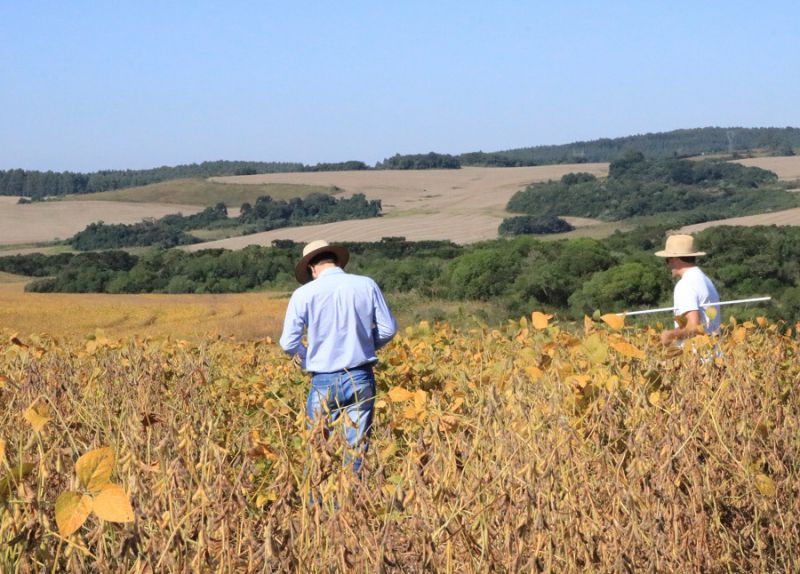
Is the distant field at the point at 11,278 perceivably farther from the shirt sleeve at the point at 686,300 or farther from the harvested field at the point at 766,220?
the shirt sleeve at the point at 686,300

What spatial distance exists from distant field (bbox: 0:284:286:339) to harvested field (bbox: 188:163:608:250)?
33176 mm

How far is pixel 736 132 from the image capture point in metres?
172

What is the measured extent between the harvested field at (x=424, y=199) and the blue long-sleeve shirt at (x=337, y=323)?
65.2 meters

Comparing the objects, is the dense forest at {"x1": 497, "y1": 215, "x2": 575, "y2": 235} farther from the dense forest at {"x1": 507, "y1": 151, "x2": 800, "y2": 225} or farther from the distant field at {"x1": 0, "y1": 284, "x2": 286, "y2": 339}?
the distant field at {"x1": 0, "y1": 284, "x2": 286, "y2": 339}

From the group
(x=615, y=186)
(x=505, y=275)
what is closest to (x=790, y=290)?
(x=505, y=275)

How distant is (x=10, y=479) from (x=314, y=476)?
0.67 meters

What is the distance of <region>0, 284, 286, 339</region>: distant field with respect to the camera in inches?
1136

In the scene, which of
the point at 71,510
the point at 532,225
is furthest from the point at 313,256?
the point at 532,225

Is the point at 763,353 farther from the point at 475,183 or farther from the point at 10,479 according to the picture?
the point at 475,183

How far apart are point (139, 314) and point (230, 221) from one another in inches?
2329

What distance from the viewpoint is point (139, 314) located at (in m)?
32.8

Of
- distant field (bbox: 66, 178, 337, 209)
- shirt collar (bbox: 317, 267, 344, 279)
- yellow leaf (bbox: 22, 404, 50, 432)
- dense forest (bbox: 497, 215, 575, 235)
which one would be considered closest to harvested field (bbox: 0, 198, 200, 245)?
distant field (bbox: 66, 178, 337, 209)

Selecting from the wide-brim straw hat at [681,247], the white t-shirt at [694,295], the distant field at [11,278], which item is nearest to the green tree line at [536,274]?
the distant field at [11,278]

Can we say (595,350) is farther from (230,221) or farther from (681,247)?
(230,221)
